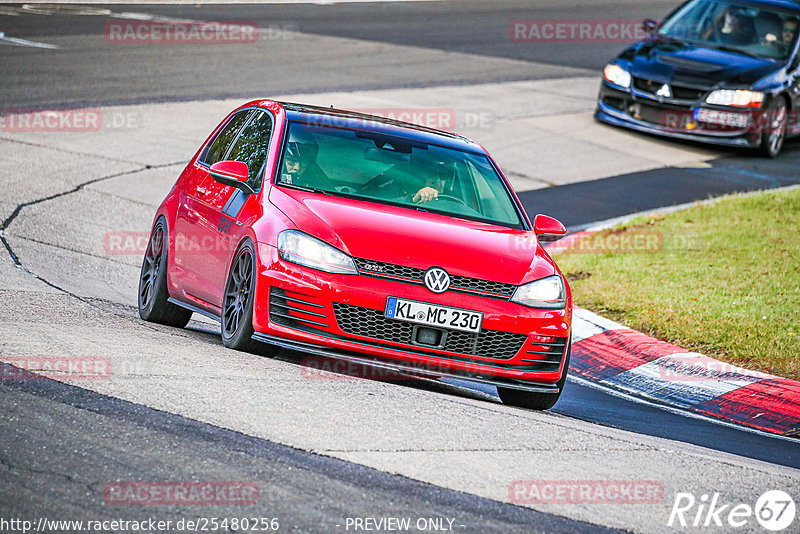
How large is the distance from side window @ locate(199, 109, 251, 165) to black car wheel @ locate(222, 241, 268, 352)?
1.60 m

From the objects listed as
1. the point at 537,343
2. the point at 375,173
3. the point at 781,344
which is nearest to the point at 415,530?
the point at 537,343

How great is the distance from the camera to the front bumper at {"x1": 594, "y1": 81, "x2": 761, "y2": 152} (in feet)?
58.6

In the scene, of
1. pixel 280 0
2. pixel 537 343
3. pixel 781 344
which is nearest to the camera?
pixel 537 343

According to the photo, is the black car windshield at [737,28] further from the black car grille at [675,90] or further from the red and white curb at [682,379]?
the red and white curb at [682,379]

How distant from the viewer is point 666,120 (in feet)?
59.6

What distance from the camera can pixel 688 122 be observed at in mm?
17969

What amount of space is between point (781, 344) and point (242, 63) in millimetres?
15341

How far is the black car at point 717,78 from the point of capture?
17.7 metres

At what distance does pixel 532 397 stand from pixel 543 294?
0.73 metres

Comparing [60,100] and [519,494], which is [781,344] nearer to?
[519,494]
